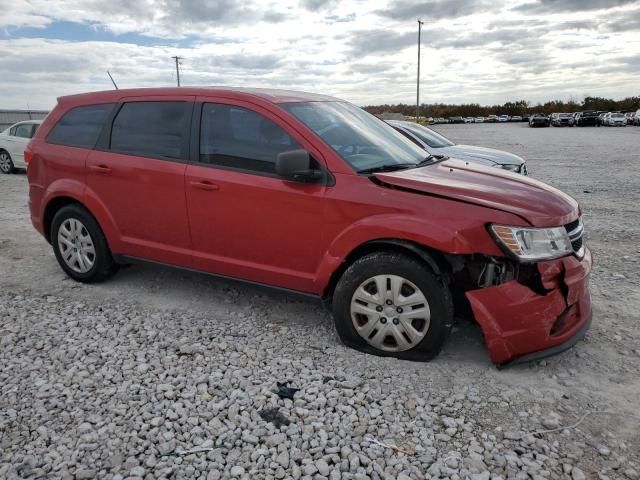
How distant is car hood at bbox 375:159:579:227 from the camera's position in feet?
11.0

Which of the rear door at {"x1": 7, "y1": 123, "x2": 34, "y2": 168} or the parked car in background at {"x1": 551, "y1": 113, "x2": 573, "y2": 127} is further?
the parked car in background at {"x1": 551, "y1": 113, "x2": 573, "y2": 127}

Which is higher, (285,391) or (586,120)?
(586,120)

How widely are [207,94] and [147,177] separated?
0.85 meters

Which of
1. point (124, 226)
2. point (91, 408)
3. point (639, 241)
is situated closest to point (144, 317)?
point (124, 226)

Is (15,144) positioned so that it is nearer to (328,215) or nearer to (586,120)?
(328,215)

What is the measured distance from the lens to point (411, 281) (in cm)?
344

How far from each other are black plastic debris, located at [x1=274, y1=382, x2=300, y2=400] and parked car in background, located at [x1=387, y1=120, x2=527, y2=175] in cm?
592


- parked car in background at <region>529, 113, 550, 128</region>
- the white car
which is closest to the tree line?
parked car in background at <region>529, 113, 550, 128</region>

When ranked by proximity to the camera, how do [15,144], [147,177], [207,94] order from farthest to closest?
1. [15,144]
2. [147,177]
3. [207,94]

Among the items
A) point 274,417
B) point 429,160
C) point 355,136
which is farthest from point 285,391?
point 429,160

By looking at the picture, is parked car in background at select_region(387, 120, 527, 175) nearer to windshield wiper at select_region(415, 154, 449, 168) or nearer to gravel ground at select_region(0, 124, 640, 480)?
windshield wiper at select_region(415, 154, 449, 168)

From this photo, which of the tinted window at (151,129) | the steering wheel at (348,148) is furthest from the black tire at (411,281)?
the tinted window at (151,129)

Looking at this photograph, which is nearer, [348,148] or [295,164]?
[295,164]

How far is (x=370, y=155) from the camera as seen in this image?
4.02m
